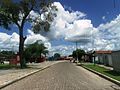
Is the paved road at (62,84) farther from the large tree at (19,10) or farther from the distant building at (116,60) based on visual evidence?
the large tree at (19,10)

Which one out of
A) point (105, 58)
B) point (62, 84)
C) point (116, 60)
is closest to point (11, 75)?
point (62, 84)

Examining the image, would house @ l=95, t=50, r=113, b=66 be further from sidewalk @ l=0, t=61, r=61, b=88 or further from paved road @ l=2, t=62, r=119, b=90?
paved road @ l=2, t=62, r=119, b=90

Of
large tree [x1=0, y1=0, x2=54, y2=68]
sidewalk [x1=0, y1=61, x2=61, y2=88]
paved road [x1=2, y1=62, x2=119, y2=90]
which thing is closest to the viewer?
paved road [x1=2, y1=62, x2=119, y2=90]

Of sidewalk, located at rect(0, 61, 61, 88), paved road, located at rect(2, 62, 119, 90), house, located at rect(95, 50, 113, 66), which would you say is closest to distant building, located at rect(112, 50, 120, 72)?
paved road, located at rect(2, 62, 119, 90)

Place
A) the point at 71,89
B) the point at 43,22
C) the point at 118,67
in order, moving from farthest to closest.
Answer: the point at 43,22, the point at 118,67, the point at 71,89

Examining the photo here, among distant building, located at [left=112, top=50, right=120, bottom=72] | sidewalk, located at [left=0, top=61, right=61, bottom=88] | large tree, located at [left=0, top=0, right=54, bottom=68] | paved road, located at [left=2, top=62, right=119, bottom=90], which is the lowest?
paved road, located at [left=2, top=62, right=119, bottom=90]

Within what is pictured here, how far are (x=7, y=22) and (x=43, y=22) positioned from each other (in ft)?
20.5

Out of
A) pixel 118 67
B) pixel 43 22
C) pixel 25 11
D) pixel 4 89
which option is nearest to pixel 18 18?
pixel 25 11

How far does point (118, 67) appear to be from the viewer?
31.3 meters

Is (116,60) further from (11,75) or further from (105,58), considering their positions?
(105,58)

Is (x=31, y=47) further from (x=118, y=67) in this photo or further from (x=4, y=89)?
(x=4, y=89)

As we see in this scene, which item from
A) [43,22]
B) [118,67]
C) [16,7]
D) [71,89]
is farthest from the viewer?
[43,22]

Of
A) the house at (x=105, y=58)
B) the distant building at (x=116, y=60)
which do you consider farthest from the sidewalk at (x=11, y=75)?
the house at (x=105, y=58)

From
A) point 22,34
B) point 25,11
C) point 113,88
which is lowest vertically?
point 113,88
